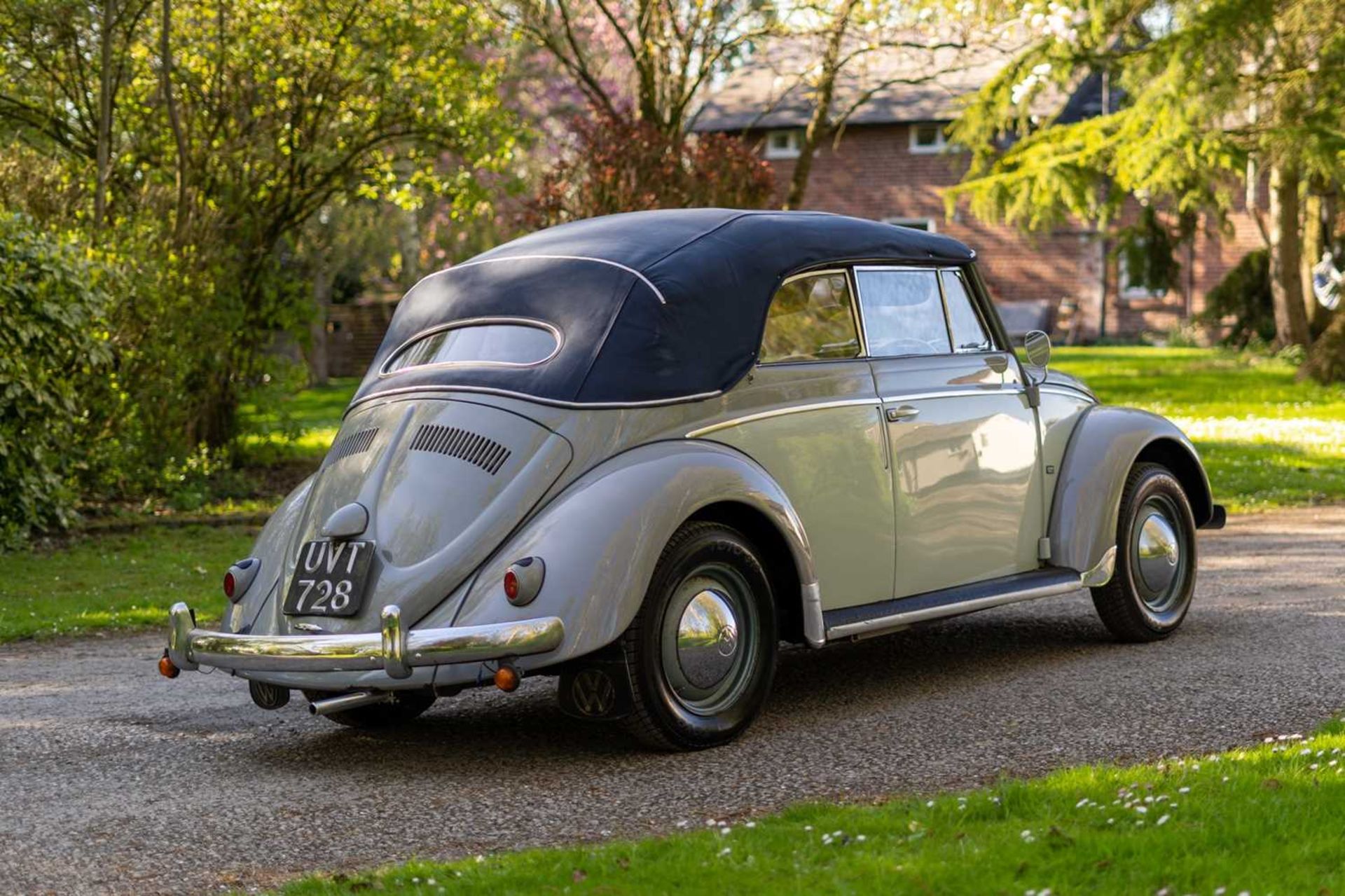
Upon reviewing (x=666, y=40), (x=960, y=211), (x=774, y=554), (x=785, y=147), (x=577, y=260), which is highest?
(x=785, y=147)

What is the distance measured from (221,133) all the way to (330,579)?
1051 centimetres

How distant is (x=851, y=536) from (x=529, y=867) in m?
2.37

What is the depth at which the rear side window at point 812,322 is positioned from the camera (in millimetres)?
6273

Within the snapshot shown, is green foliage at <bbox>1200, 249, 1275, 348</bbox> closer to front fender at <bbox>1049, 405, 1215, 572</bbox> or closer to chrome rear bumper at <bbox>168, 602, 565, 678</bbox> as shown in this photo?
front fender at <bbox>1049, 405, 1215, 572</bbox>

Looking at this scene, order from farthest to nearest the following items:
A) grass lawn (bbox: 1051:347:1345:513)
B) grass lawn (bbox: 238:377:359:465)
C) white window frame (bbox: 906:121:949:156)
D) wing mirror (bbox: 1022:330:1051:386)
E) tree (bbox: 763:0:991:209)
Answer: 1. white window frame (bbox: 906:121:949:156)
2. tree (bbox: 763:0:991:209)
3. grass lawn (bbox: 238:377:359:465)
4. grass lawn (bbox: 1051:347:1345:513)
5. wing mirror (bbox: 1022:330:1051:386)

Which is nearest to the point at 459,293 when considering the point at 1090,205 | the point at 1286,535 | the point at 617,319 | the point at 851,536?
the point at 617,319

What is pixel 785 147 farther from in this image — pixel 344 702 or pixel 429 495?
pixel 429 495

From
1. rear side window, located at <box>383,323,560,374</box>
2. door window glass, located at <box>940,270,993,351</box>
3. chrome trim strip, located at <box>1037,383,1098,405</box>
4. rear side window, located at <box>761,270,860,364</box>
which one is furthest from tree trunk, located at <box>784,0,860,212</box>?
rear side window, located at <box>383,323,560,374</box>

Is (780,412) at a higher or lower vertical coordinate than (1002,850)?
higher

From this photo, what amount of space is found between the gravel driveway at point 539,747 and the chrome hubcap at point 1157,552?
0.29 m

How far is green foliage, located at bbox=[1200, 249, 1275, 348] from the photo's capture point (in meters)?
30.8

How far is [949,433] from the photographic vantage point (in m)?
6.69

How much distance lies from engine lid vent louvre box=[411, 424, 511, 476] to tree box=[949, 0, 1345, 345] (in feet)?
50.8

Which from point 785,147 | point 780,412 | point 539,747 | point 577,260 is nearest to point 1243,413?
point 780,412
